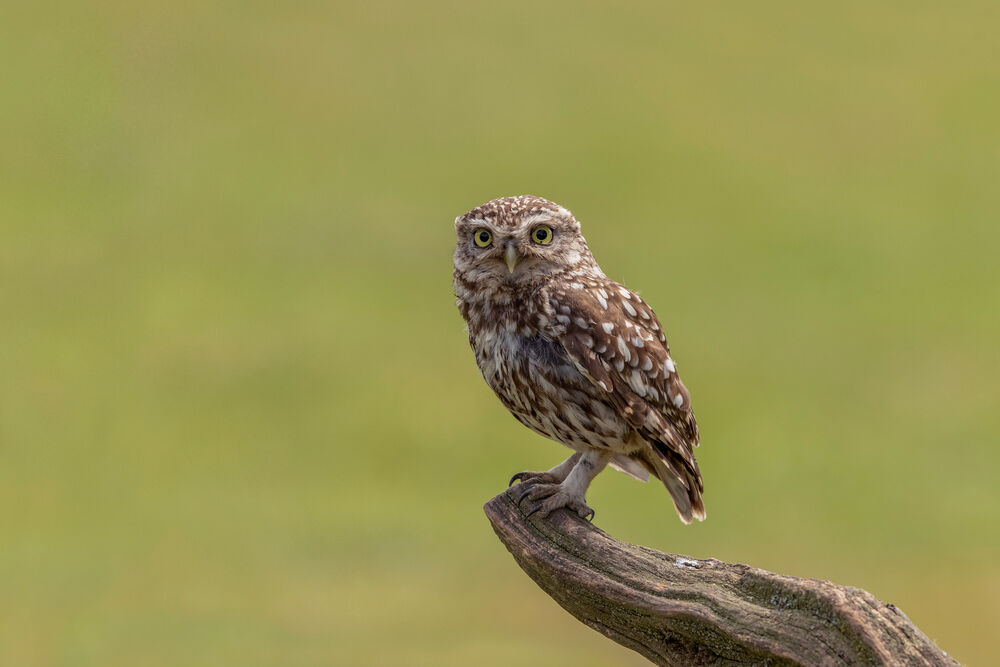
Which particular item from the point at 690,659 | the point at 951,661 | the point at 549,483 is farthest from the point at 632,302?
the point at 951,661

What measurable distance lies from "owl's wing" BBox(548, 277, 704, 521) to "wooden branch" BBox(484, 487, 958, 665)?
0.40 meters

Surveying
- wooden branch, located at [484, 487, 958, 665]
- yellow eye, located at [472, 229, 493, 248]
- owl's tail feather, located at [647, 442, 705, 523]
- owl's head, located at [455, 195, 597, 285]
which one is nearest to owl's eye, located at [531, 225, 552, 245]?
owl's head, located at [455, 195, 597, 285]

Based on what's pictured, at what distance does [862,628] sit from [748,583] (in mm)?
356

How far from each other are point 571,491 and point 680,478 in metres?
0.38

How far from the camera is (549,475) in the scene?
4.13 m

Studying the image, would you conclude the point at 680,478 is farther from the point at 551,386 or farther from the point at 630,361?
the point at 551,386

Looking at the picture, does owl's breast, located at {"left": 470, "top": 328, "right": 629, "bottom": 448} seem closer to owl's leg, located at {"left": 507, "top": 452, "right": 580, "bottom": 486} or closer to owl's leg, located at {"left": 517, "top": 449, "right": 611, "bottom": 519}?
owl's leg, located at {"left": 517, "top": 449, "right": 611, "bottom": 519}

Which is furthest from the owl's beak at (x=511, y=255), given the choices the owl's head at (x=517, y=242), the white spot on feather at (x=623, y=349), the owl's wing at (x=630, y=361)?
the white spot on feather at (x=623, y=349)

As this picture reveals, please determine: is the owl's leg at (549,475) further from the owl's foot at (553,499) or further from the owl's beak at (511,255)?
the owl's beak at (511,255)

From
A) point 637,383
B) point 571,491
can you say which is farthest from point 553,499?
point 637,383

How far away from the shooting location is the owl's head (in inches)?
146

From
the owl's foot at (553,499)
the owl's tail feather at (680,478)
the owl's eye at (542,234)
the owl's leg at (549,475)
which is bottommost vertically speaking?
the owl's foot at (553,499)

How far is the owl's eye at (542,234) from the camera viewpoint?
3750 millimetres

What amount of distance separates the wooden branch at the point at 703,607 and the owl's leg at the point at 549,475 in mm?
337
